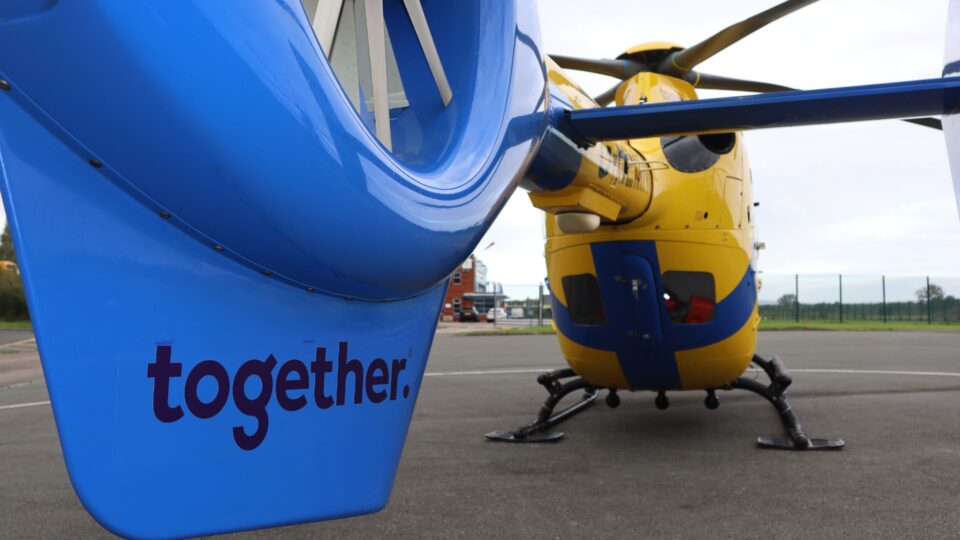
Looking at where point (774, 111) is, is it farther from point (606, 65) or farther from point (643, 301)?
point (606, 65)

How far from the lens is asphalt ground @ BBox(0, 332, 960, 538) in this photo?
372 centimetres

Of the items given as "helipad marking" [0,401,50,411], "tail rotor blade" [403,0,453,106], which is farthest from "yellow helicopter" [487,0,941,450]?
"helipad marking" [0,401,50,411]

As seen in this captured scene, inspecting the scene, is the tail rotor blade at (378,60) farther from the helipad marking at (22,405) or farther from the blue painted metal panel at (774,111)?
the helipad marking at (22,405)

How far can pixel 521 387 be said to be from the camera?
9.27 m

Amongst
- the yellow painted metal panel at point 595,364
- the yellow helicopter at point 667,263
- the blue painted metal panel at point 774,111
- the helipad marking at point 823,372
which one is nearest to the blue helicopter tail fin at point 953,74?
the blue painted metal panel at point 774,111

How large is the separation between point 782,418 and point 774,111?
361 centimetres

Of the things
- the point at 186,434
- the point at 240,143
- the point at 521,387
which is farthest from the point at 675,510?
the point at 521,387

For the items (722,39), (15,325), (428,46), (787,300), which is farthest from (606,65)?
(15,325)

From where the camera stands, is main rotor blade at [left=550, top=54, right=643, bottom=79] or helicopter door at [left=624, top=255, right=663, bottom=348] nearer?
helicopter door at [left=624, top=255, right=663, bottom=348]

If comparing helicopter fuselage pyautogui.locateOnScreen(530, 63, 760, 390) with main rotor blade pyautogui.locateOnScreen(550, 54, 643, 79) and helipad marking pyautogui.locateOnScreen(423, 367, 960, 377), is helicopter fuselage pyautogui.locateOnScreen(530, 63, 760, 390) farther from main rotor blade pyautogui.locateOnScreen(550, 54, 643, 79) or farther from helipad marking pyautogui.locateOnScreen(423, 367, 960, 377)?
helipad marking pyautogui.locateOnScreen(423, 367, 960, 377)

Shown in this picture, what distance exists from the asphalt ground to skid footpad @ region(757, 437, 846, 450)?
0.26 feet

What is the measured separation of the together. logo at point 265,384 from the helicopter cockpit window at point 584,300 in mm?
3270

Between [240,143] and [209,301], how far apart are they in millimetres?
439

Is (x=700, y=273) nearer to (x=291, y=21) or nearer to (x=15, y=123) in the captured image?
(x=291, y=21)
